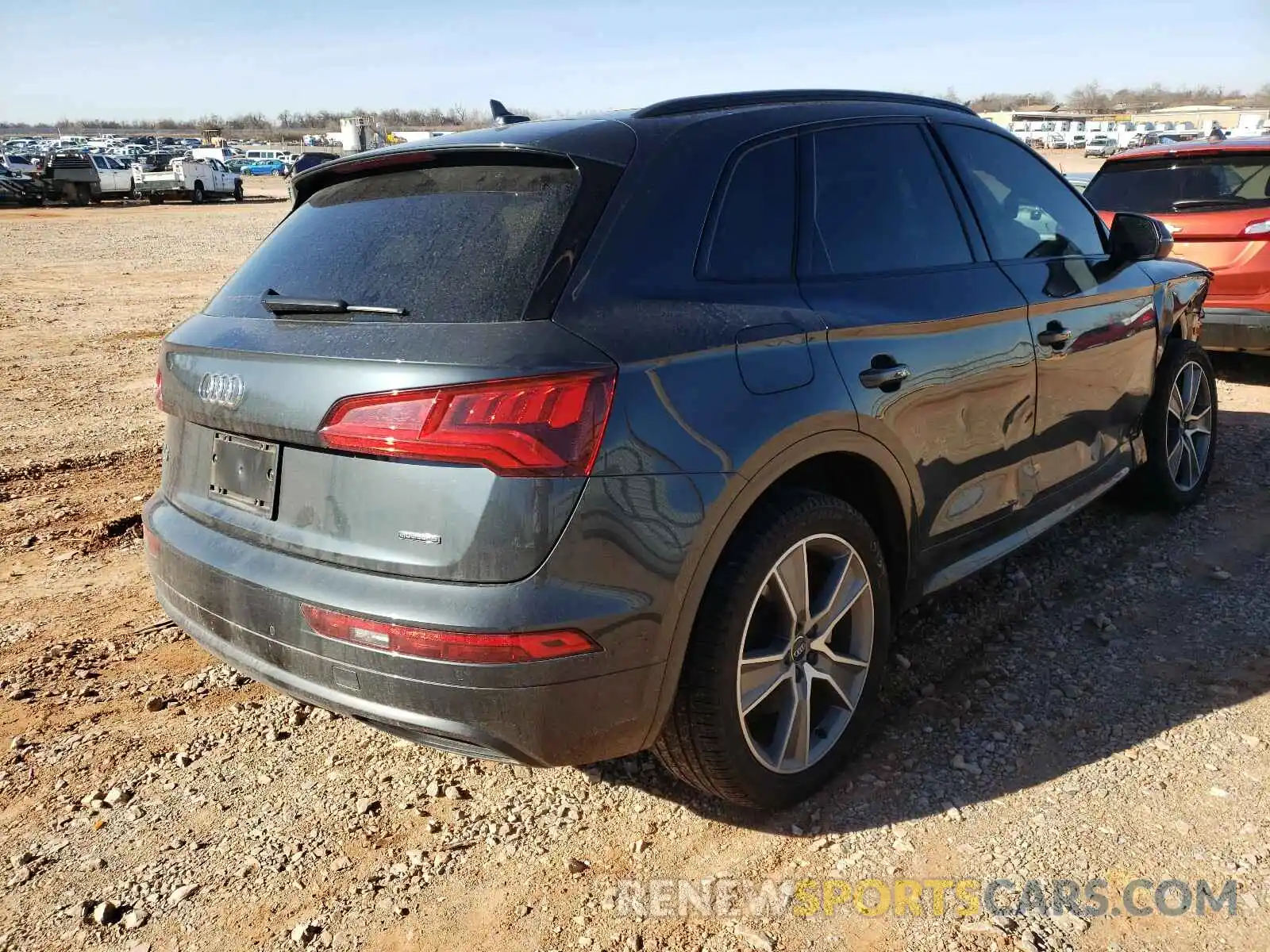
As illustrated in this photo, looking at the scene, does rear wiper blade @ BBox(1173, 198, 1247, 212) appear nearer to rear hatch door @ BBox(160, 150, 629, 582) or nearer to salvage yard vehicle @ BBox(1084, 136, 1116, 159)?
rear hatch door @ BBox(160, 150, 629, 582)

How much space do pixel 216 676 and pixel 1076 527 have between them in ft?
12.4

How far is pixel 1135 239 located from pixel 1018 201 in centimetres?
71

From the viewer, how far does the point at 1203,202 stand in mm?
7039

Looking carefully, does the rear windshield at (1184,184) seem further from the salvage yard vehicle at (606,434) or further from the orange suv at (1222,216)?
the salvage yard vehicle at (606,434)

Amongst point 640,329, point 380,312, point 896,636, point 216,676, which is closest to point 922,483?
point 896,636

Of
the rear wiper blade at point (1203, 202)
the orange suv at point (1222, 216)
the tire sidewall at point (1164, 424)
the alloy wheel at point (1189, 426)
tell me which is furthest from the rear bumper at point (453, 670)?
the rear wiper blade at point (1203, 202)

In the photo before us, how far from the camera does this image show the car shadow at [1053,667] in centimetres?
283

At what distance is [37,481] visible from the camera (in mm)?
5457

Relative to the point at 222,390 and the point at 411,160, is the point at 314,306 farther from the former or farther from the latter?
the point at 411,160

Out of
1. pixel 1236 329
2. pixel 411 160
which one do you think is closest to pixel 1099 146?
pixel 1236 329

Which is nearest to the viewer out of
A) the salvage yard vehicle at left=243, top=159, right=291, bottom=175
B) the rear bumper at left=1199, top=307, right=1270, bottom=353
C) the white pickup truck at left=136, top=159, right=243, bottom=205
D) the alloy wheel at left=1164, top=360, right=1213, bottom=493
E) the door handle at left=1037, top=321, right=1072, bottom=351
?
the door handle at left=1037, top=321, right=1072, bottom=351

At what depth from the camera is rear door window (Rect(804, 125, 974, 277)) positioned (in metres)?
2.85

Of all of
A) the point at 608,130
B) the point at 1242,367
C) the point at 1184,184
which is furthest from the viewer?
the point at 1242,367

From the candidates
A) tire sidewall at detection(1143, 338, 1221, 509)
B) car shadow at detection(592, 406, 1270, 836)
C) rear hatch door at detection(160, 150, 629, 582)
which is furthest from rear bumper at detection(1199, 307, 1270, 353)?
rear hatch door at detection(160, 150, 629, 582)
